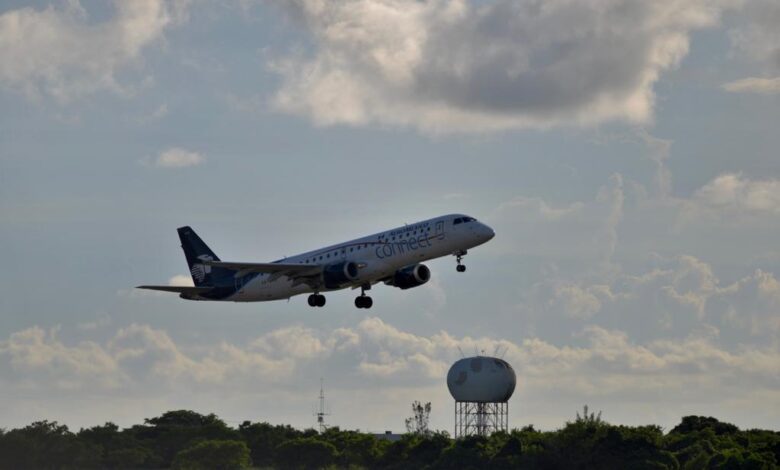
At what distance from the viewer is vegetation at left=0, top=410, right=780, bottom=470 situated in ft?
463

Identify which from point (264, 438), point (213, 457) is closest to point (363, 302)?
point (213, 457)

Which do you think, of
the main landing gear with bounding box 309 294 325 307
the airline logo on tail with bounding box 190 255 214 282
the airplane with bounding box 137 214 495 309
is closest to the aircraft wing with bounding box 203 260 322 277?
the airplane with bounding box 137 214 495 309

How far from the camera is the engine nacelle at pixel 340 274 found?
110750 mm

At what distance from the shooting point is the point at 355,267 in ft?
365

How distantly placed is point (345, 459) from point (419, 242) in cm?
6352

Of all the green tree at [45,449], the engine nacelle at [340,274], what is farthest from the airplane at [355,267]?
the green tree at [45,449]

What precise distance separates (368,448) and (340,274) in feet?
204

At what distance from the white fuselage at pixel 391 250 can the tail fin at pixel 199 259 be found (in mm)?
8909

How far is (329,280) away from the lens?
112m

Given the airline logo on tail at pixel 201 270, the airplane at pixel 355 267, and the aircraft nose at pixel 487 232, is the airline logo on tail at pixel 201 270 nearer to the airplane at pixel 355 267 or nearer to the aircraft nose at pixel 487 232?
the airplane at pixel 355 267

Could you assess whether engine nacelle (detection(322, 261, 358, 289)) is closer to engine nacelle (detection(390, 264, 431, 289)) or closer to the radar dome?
engine nacelle (detection(390, 264, 431, 289))

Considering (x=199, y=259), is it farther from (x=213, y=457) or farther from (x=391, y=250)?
(x=213, y=457)

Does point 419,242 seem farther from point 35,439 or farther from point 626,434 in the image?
point 35,439

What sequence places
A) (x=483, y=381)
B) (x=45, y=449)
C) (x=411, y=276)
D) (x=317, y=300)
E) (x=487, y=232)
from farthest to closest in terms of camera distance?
1. (x=483, y=381)
2. (x=45, y=449)
3. (x=317, y=300)
4. (x=411, y=276)
5. (x=487, y=232)
